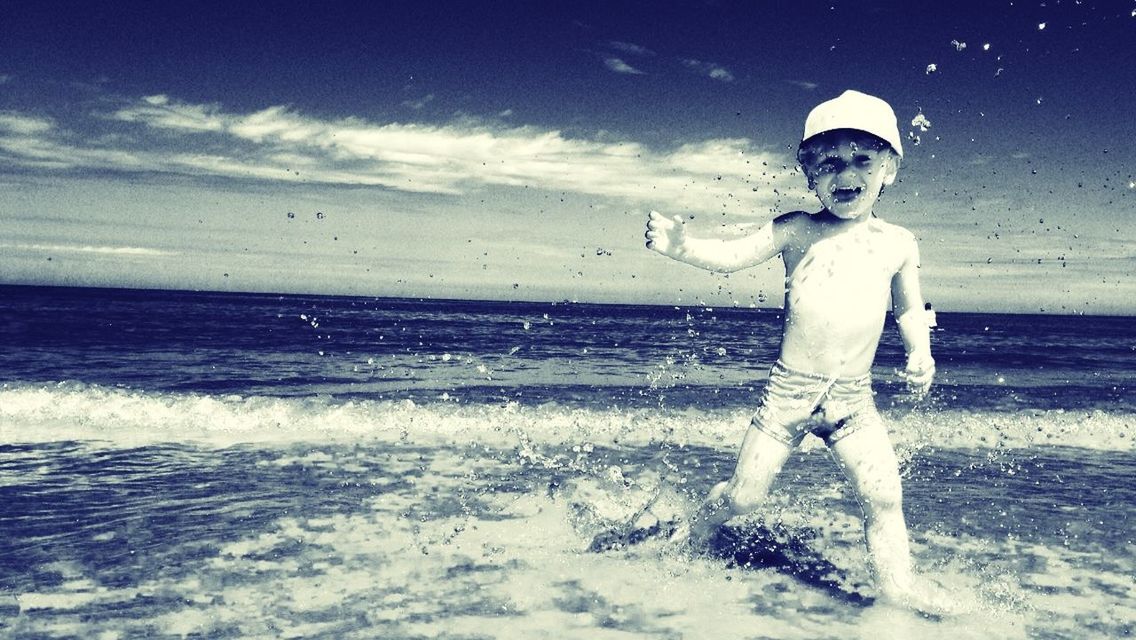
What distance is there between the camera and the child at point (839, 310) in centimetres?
345

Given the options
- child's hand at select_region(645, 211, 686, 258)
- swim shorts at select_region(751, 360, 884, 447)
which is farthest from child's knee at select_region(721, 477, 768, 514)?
child's hand at select_region(645, 211, 686, 258)

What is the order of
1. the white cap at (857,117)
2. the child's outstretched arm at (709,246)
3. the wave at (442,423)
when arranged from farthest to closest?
the wave at (442,423), the child's outstretched arm at (709,246), the white cap at (857,117)

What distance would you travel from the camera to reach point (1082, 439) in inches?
387

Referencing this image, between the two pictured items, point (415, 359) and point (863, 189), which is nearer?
point (863, 189)

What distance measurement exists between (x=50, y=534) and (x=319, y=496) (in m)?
1.67

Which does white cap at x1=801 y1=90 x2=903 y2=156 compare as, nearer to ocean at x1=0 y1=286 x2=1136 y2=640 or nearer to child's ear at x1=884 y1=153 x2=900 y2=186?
child's ear at x1=884 y1=153 x2=900 y2=186

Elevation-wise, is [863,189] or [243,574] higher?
[863,189]

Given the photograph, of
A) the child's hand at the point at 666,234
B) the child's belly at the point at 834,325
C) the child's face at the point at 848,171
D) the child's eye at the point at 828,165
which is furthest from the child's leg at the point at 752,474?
the child's eye at the point at 828,165

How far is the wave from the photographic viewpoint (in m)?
8.58

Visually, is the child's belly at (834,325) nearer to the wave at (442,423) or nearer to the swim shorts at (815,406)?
the swim shorts at (815,406)

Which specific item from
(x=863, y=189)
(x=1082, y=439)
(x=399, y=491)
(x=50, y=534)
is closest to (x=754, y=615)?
(x=863, y=189)

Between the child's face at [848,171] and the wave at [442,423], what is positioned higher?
the child's face at [848,171]

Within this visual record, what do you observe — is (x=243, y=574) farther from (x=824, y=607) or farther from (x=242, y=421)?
(x=242, y=421)

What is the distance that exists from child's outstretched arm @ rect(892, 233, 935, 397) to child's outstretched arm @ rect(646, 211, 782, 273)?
0.60 m
